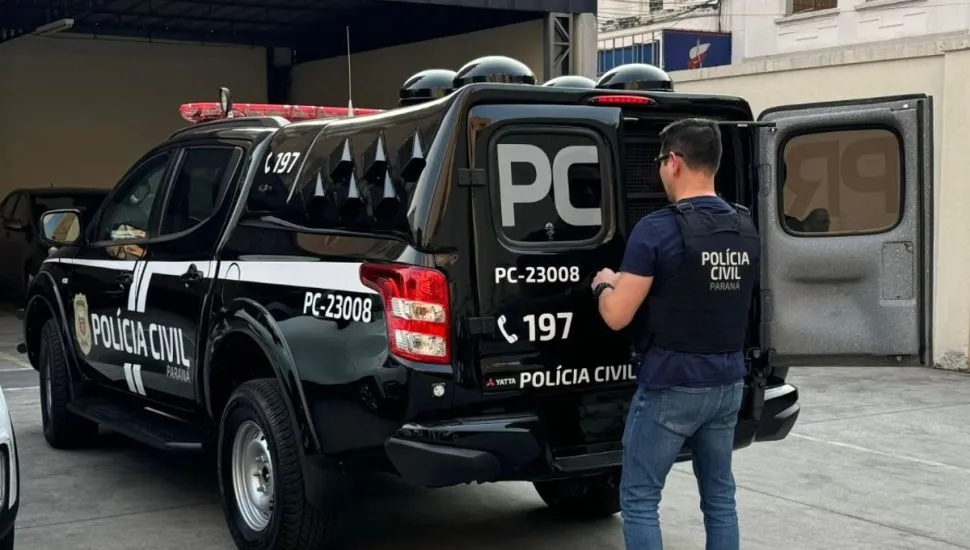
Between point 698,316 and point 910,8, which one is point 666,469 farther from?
point 910,8

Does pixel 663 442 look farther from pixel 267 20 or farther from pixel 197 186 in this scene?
pixel 267 20

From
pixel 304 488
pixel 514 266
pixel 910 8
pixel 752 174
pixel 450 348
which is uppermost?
pixel 910 8

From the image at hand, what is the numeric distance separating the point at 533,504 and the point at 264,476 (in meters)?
1.66

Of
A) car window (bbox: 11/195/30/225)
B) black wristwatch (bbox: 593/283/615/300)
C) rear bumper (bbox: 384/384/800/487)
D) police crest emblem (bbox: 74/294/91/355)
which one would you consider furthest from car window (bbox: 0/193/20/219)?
black wristwatch (bbox: 593/283/615/300)

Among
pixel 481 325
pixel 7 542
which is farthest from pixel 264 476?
pixel 481 325

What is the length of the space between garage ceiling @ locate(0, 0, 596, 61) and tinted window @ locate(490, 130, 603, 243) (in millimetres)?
11967

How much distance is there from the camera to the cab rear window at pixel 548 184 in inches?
171

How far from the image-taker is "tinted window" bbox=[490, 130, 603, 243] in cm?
436

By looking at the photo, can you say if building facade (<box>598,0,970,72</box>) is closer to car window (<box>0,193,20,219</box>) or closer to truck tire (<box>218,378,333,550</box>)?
car window (<box>0,193,20,219</box>)

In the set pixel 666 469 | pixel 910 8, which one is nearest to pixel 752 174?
pixel 666 469

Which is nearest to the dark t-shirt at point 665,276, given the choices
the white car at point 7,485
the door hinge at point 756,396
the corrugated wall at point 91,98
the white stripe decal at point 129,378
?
the door hinge at point 756,396

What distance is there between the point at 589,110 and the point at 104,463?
150 inches

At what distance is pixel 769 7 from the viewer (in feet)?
105

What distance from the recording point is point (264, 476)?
16.1ft
